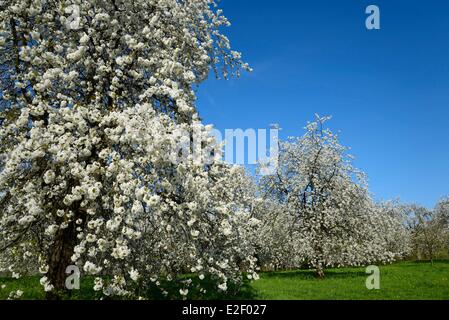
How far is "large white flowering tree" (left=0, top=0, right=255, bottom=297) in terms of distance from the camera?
26.5ft

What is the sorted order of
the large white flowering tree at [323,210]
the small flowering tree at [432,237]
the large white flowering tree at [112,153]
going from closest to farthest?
the large white flowering tree at [112,153]
the large white flowering tree at [323,210]
the small flowering tree at [432,237]

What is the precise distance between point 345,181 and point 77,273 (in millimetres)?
19028

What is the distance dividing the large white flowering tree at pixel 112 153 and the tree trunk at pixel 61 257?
3 cm

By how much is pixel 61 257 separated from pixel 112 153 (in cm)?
459

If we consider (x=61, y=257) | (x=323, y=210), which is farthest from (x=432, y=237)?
(x=61, y=257)

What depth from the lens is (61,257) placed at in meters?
11.1

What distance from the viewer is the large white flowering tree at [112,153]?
8.09m

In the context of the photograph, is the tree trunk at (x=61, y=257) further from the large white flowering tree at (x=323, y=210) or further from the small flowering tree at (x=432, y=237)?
the small flowering tree at (x=432, y=237)

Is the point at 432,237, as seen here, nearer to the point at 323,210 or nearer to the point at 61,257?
the point at 323,210

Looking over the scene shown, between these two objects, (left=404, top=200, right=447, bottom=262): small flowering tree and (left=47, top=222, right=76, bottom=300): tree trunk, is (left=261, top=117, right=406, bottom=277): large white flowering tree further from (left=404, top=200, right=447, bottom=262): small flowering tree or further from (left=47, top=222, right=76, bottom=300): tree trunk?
(left=404, top=200, right=447, bottom=262): small flowering tree

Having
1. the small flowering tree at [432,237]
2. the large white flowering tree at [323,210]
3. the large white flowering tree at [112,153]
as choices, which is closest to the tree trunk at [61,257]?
the large white flowering tree at [112,153]

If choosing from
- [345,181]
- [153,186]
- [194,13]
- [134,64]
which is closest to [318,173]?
[345,181]

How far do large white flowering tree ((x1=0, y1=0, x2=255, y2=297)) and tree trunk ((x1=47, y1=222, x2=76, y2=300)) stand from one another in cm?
3

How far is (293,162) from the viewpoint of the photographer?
89.6ft
